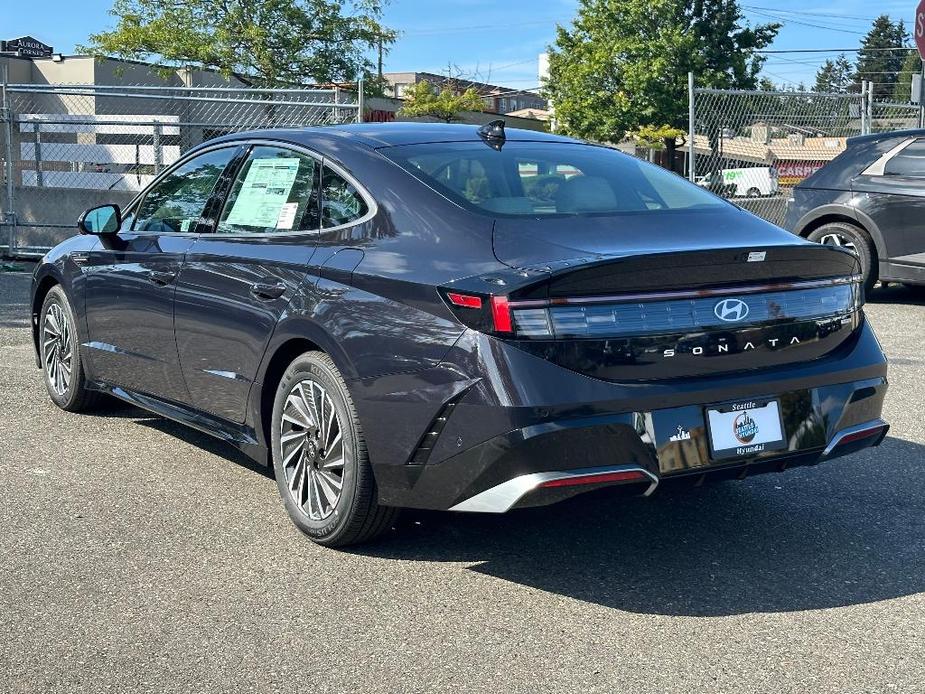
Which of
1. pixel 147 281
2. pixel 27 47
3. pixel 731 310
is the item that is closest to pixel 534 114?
pixel 27 47

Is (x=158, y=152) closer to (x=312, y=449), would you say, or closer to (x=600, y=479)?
(x=312, y=449)

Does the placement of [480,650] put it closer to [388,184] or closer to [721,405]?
[721,405]

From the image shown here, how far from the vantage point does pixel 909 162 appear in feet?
35.3

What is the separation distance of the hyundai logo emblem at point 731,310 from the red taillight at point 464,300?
2.59ft

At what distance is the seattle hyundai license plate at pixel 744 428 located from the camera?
3.83 meters

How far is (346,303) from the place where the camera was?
4156 mm

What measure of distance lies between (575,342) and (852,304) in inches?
50.5

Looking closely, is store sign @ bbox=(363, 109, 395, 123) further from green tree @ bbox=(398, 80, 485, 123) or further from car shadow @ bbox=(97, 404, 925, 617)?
car shadow @ bbox=(97, 404, 925, 617)

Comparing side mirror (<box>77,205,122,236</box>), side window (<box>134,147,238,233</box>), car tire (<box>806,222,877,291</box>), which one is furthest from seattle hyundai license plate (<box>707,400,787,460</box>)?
car tire (<box>806,222,877,291</box>)

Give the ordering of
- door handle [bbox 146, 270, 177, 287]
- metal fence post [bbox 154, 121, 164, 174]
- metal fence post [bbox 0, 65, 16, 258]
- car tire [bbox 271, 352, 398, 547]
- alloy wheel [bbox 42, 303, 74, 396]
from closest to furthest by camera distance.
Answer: car tire [bbox 271, 352, 398, 547], door handle [bbox 146, 270, 177, 287], alloy wheel [bbox 42, 303, 74, 396], metal fence post [bbox 0, 65, 16, 258], metal fence post [bbox 154, 121, 164, 174]

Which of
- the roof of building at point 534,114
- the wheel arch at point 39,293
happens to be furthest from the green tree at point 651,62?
the wheel arch at point 39,293

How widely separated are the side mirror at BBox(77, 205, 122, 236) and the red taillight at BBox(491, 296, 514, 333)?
2.96m

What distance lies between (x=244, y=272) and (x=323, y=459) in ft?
3.00

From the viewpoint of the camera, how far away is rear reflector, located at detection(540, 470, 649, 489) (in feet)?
11.9
